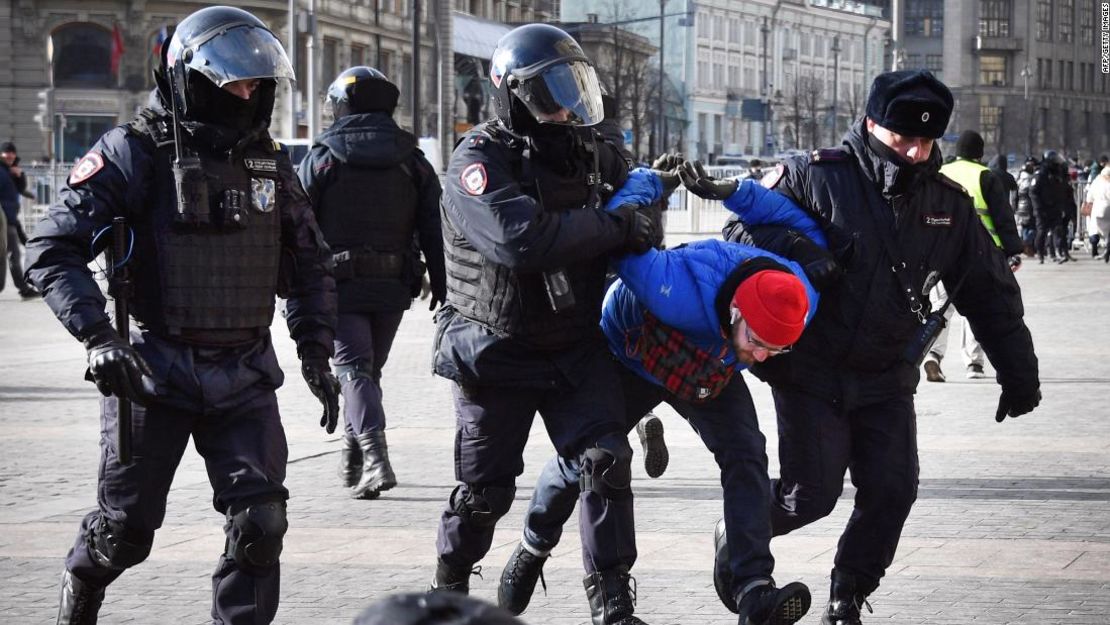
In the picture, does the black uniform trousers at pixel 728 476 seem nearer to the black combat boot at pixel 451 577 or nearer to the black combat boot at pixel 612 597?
the black combat boot at pixel 612 597

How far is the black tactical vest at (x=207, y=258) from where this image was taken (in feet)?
16.0

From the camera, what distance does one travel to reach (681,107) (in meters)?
106

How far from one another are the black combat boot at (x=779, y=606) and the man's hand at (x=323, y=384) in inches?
47.8

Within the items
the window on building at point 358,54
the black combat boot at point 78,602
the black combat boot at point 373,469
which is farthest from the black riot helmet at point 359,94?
the window on building at point 358,54

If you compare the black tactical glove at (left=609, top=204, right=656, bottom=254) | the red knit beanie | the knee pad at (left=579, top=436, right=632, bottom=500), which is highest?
the black tactical glove at (left=609, top=204, right=656, bottom=254)

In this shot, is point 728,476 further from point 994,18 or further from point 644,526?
point 994,18

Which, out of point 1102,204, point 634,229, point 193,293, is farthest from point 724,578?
point 1102,204

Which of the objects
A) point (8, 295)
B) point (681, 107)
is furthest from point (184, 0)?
point (681, 107)

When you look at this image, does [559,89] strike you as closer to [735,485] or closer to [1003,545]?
[735,485]

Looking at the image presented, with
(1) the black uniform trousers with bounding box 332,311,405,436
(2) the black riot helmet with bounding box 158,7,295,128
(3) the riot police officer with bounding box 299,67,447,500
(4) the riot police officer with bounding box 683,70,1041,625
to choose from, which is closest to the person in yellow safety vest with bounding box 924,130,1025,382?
(3) the riot police officer with bounding box 299,67,447,500

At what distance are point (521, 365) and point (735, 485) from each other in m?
0.68

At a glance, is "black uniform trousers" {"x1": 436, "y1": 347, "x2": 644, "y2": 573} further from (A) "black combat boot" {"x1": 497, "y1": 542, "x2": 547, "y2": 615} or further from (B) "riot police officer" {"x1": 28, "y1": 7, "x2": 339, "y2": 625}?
(B) "riot police officer" {"x1": 28, "y1": 7, "x2": 339, "y2": 625}

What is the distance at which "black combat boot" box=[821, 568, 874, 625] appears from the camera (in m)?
5.62

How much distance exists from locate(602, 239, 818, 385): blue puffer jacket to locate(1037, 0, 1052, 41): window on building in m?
152
